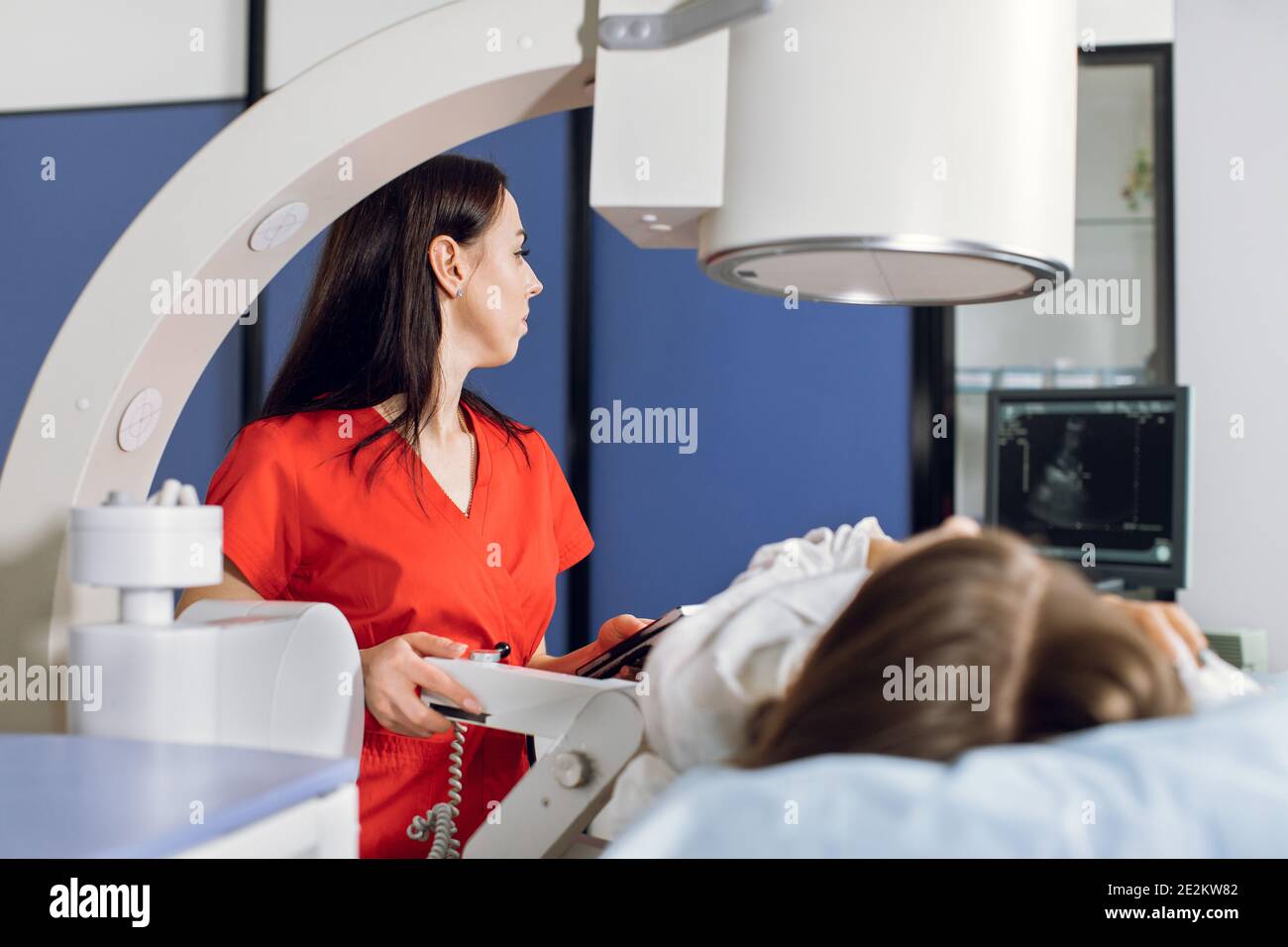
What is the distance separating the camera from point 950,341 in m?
2.47

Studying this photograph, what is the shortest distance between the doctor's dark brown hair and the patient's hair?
0.93 meters

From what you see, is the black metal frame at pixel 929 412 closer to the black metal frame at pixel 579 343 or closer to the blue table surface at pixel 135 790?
the black metal frame at pixel 579 343

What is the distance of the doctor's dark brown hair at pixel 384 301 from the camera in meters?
1.52

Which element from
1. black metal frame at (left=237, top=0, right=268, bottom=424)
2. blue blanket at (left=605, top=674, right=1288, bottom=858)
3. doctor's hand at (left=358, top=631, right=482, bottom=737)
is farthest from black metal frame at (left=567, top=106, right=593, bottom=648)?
blue blanket at (left=605, top=674, right=1288, bottom=858)

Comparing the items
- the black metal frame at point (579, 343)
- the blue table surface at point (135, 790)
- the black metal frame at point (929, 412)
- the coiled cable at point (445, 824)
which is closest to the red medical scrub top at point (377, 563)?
the coiled cable at point (445, 824)

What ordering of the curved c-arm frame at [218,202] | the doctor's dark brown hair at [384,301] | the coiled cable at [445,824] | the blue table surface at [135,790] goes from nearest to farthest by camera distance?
the blue table surface at [135,790] < the curved c-arm frame at [218,202] < the coiled cable at [445,824] < the doctor's dark brown hair at [384,301]

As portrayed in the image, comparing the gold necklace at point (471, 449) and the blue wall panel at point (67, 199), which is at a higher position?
the blue wall panel at point (67, 199)

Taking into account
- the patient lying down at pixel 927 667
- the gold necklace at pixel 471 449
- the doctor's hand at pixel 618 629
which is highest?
the gold necklace at pixel 471 449

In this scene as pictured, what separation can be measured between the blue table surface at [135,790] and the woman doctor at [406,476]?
0.63 m

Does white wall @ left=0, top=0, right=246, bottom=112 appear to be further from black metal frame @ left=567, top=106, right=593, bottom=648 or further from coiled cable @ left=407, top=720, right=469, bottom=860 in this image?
coiled cable @ left=407, top=720, right=469, bottom=860

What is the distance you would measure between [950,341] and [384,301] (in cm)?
140

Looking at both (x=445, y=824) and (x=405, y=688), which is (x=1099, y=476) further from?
(x=405, y=688)
